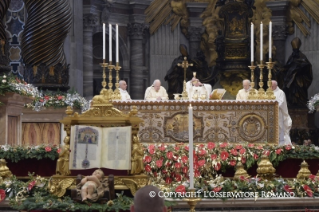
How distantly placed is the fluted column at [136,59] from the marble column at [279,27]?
13.9 ft

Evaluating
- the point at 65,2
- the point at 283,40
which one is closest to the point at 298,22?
the point at 283,40

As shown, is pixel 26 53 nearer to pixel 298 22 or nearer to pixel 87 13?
pixel 87 13

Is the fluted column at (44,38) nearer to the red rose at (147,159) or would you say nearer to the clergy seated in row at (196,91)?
the clergy seated in row at (196,91)

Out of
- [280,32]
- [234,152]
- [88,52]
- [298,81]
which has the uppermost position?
[280,32]

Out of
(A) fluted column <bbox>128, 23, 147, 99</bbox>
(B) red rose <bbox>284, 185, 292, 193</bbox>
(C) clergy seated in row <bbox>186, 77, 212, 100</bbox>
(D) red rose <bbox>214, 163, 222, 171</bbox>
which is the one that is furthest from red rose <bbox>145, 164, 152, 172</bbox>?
(A) fluted column <bbox>128, 23, 147, 99</bbox>

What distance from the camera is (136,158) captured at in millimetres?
6363

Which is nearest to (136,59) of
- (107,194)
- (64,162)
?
(64,162)

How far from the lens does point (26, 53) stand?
13.3m

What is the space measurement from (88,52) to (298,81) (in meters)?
6.31

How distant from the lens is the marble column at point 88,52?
2162 centimetres

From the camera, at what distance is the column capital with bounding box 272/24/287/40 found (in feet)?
79.7

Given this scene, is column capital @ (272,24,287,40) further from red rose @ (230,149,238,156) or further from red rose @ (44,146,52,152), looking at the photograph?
red rose @ (44,146,52,152)

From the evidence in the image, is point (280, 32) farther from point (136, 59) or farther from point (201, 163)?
point (201, 163)

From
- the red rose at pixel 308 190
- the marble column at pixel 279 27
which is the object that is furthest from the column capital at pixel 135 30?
the red rose at pixel 308 190
